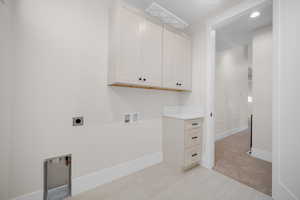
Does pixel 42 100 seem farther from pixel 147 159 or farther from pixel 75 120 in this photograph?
pixel 147 159

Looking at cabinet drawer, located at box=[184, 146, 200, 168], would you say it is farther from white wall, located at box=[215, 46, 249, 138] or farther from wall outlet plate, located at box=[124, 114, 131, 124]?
white wall, located at box=[215, 46, 249, 138]

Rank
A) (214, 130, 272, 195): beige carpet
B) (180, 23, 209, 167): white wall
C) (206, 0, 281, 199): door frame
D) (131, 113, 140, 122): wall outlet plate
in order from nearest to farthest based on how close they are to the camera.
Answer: (206, 0, 281, 199): door frame, (214, 130, 272, 195): beige carpet, (131, 113, 140, 122): wall outlet plate, (180, 23, 209, 167): white wall

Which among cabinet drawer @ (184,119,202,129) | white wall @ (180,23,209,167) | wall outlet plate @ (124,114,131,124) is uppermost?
white wall @ (180,23,209,167)

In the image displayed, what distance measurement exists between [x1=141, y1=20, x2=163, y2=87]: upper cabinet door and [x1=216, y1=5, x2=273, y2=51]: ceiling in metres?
1.18

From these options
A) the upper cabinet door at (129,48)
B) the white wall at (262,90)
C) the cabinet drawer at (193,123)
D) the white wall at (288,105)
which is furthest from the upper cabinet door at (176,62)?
the white wall at (262,90)

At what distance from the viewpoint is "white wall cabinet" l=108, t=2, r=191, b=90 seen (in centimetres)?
147

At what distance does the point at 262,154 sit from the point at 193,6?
2940mm

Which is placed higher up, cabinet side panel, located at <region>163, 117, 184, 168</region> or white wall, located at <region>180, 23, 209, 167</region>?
white wall, located at <region>180, 23, 209, 167</region>

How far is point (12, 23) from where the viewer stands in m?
1.11

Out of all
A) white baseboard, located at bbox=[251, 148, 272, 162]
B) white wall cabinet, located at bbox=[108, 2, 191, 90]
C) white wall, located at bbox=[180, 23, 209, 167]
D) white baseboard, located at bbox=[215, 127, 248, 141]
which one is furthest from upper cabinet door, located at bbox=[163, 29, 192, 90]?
white baseboard, located at bbox=[215, 127, 248, 141]

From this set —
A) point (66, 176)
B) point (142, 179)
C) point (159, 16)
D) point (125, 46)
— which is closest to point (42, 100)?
point (66, 176)

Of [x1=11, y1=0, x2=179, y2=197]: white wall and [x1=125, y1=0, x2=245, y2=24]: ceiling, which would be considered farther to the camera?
[x1=125, y1=0, x2=245, y2=24]: ceiling

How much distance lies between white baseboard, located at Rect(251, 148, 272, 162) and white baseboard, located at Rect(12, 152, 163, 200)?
1959mm

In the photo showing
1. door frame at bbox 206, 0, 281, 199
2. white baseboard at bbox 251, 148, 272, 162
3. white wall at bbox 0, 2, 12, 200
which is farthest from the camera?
white baseboard at bbox 251, 148, 272, 162
